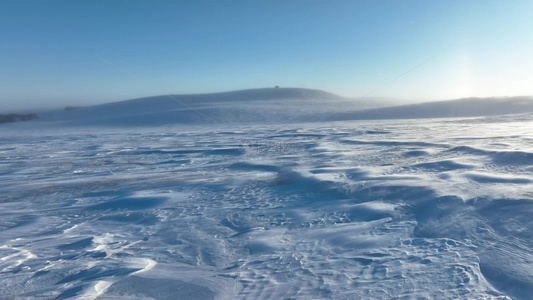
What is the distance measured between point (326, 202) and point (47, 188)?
366cm

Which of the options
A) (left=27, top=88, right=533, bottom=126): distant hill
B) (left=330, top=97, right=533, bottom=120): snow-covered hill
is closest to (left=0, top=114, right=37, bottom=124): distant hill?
(left=27, top=88, right=533, bottom=126): distant hill

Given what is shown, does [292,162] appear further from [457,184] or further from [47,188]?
[47,188]

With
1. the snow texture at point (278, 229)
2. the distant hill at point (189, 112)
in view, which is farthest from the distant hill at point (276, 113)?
the snow texture at point (278, 229)

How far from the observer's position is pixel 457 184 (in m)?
5.04

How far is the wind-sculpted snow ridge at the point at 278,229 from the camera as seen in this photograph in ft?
9.49

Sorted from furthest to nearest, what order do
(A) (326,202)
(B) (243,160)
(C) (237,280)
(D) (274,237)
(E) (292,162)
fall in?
Result: (B) (243,160), (E) (292,162), (A) (326,202), (D) (274,237), (C) (237,280)

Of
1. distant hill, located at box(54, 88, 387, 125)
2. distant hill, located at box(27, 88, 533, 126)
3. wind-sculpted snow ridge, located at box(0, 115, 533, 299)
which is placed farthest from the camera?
distant hill, located at box(54, 88, 387, 125)

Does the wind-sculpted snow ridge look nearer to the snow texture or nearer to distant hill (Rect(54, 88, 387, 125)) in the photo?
the snow texture

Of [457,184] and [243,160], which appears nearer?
[457,184]

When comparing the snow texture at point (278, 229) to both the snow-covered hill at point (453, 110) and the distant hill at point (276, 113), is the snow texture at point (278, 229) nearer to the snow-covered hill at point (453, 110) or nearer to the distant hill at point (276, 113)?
the distant hill at point (276, 113)

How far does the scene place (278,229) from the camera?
4000 millimetres

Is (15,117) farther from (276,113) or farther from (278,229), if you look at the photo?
(278,229)

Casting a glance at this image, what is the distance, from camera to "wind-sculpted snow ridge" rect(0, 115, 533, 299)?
9.49 feet

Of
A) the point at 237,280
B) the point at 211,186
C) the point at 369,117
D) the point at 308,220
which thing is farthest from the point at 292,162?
the point at 369,117
